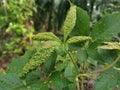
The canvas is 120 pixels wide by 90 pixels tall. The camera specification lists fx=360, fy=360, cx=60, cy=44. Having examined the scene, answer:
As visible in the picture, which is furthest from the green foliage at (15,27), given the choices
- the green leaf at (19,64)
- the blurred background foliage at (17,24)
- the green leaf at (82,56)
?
the green leaf at (82,56)

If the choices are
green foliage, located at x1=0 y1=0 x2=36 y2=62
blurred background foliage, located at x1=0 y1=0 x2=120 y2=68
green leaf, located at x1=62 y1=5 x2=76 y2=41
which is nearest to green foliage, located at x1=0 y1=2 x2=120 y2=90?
green leaf, located at x1=62 y1=5 x2=76 y2=41

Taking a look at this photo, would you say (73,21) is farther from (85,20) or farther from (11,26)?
(11,26)

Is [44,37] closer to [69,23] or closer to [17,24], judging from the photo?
[69,23]

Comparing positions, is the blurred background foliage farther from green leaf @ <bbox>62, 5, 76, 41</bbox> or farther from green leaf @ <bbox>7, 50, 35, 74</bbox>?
green leaf @ <bbox>62, 5, 76, 41</bbox>

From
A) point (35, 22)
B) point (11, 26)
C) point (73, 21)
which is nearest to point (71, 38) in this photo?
point (73, 21)

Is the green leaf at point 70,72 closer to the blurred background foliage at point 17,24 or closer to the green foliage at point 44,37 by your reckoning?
the green foliage at point 44,37

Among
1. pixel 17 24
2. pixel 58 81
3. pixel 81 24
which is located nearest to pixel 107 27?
pixel 81 24
